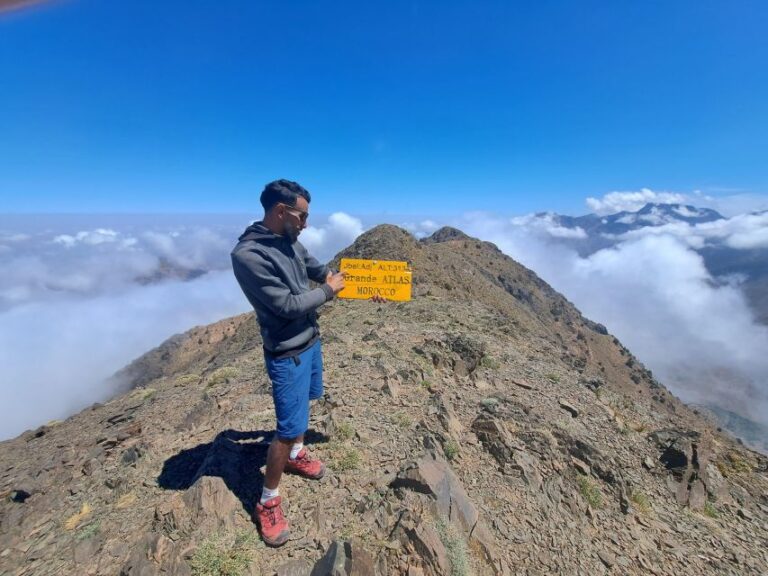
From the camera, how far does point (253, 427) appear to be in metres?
6.50

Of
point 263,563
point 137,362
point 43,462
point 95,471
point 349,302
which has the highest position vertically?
point 349,302

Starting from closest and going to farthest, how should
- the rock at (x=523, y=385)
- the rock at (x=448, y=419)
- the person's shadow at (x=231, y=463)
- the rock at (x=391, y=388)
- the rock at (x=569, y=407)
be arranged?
1. the person's shadow at (x=231, y=463)
2. the rock at (x=448, y=419)
3. the rock at (x=391, y=388)
4. the rock at (x=569, y=407)
5. the rock at (x=523, y=385)

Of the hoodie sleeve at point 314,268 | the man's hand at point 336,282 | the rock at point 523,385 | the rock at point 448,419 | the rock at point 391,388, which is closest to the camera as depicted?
the man's hand at point 336,282

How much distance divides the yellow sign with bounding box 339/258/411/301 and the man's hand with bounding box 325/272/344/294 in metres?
1.36

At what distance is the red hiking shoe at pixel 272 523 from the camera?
155 inches

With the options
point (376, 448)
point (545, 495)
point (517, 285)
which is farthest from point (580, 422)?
point (517, 285)

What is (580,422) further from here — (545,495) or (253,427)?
(253,427)

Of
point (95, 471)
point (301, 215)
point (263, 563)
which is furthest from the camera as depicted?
point (95, 471)

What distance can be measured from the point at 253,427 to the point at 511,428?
441 cm

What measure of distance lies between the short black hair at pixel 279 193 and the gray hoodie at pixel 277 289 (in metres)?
0.27

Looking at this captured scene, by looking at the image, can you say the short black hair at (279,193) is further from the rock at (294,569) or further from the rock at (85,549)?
the rock at (85,549)

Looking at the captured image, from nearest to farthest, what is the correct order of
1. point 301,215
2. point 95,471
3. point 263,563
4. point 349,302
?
point 263,563
point 301,215
point 95,471
point 349,302

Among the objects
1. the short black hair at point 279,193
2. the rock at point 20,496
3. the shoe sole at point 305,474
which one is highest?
the short black hair at point 279,193

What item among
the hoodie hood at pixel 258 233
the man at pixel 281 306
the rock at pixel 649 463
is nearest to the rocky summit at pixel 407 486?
the rock at pixel 649 463
